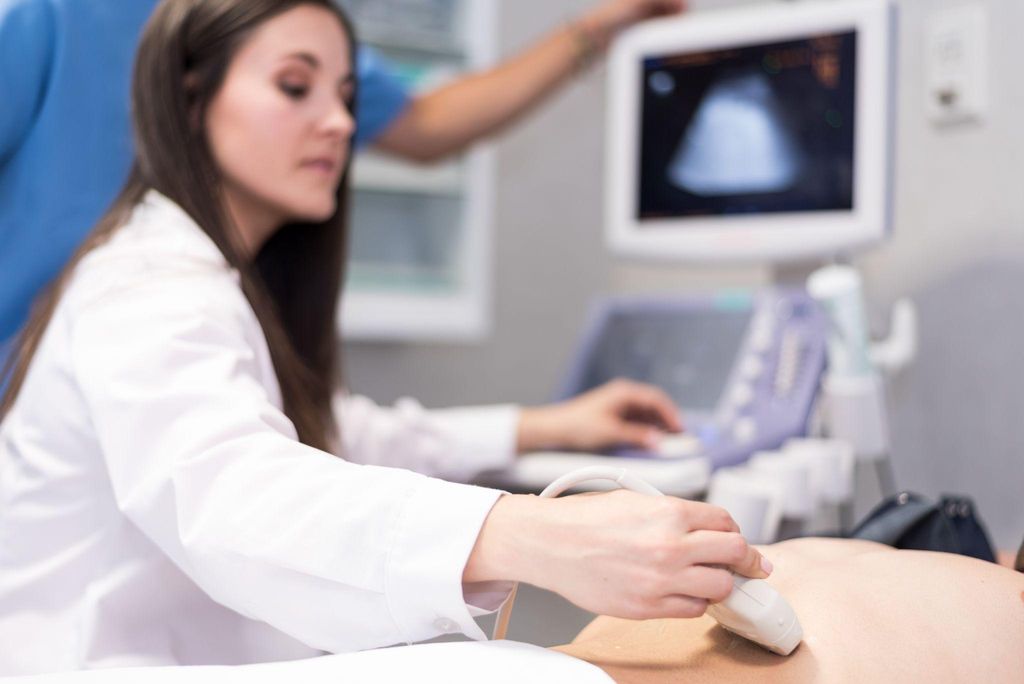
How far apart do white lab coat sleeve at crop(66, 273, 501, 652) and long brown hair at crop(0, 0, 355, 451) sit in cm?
21

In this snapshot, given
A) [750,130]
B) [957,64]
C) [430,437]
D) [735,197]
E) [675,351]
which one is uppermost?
[957,64]

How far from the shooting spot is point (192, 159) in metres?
1.19

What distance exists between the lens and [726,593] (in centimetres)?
66

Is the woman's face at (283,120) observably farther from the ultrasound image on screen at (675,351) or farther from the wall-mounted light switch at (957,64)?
the wall-mounted light switch at (957,64)

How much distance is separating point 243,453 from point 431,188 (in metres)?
1.45

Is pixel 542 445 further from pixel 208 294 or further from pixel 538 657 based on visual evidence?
pixel 538 657

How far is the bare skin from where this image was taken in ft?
2.24

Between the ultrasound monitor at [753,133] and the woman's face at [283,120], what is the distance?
2.06ft

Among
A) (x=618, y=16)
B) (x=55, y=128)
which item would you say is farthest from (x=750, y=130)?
(x=55, y=128)

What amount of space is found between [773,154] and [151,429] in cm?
112

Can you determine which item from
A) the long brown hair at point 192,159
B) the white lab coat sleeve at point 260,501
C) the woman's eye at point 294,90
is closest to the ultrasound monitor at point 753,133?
the long brown hair at point 192,159

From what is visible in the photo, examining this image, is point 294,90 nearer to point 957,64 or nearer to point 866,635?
point 866,635

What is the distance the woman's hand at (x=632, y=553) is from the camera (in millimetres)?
645

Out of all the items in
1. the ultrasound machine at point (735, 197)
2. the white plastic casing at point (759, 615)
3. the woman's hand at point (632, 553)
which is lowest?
the white plastic casing at point (759, 615)
